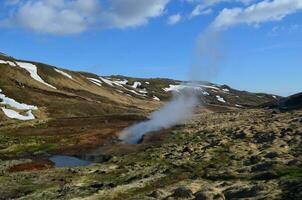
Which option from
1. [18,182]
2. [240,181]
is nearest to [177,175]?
[240,181]

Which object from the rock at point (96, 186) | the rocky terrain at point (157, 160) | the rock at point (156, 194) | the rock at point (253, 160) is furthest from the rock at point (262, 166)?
the rock at point (96, 186)

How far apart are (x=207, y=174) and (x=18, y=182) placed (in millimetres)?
20838

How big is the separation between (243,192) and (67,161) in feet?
126

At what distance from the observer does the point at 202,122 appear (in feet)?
318

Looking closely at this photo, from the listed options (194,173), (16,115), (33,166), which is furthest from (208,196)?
(16,115)

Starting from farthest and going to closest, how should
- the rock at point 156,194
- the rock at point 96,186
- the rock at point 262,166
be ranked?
the rock at point 96,186 < the rock at point 262,166 < the rock at point 156,194

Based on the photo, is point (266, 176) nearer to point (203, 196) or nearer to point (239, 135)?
point (203, 196)

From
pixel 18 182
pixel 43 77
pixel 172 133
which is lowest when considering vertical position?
pixel 18 182

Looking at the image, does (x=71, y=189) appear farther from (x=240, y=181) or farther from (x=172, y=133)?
(x=172, y=133)

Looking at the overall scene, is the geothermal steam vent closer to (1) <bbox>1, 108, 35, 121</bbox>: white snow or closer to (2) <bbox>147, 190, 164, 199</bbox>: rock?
(1) <bbox>1, 108, 35, 121</bbox>: white snow

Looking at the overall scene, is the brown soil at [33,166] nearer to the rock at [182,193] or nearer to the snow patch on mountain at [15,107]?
the rock at [182,193]

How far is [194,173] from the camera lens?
50156 millimetres

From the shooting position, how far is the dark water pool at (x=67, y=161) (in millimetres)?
68375

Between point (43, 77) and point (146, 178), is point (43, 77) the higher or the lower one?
the higher one
